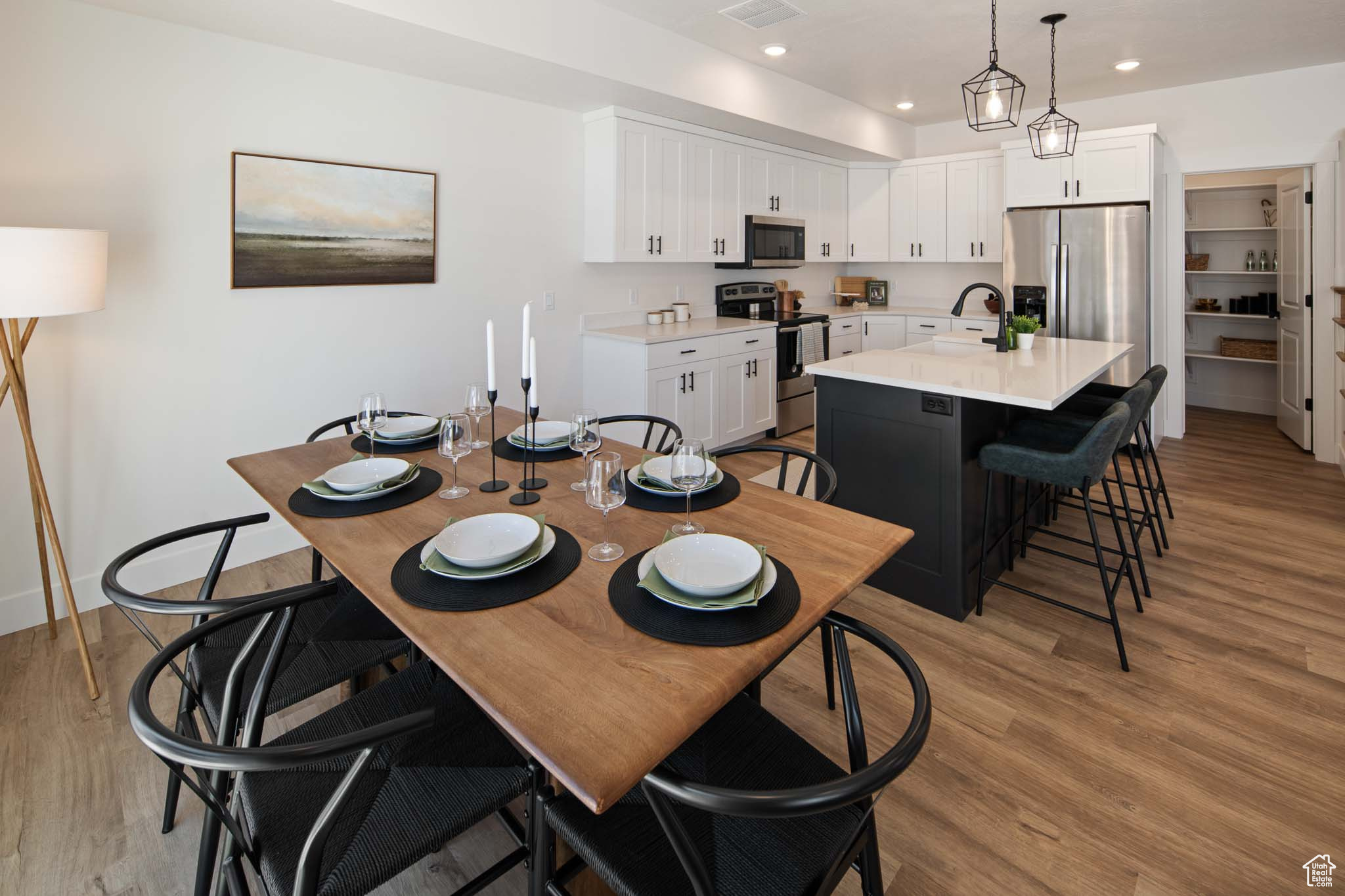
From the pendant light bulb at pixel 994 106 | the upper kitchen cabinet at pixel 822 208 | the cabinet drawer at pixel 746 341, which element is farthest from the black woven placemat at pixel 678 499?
the upper kitchen cabinet at pixel 822 208

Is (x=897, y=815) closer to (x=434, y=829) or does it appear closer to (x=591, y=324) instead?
(x=434, y=829)

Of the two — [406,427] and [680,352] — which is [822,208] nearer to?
[680,352]

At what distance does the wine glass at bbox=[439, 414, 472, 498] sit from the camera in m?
1.79

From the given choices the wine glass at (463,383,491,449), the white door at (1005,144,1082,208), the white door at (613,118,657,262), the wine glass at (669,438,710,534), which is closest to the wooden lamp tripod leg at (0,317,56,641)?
the wine glass at (463,383,491,449)

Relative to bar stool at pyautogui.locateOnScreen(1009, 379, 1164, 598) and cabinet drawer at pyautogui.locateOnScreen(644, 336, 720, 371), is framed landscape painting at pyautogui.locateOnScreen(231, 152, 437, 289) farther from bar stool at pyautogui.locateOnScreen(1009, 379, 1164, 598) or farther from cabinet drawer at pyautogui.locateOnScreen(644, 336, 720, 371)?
bar stool at pyautogui.locateOnScreen(1009, 379, 1164, 598)

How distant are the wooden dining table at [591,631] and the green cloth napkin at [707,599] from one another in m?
0.04

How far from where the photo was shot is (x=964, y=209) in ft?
19.3

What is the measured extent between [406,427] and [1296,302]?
6.10m

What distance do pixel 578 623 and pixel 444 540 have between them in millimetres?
408

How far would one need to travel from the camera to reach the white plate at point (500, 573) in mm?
1366

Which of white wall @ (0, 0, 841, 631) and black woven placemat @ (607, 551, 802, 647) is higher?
white wall @ (0, 0, 841, 631)

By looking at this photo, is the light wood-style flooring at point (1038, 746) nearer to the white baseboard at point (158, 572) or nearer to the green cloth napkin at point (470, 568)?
the white baseboard at point (158, 572)

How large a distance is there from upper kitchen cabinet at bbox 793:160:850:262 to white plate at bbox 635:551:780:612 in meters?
4.91

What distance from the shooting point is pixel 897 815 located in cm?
180
